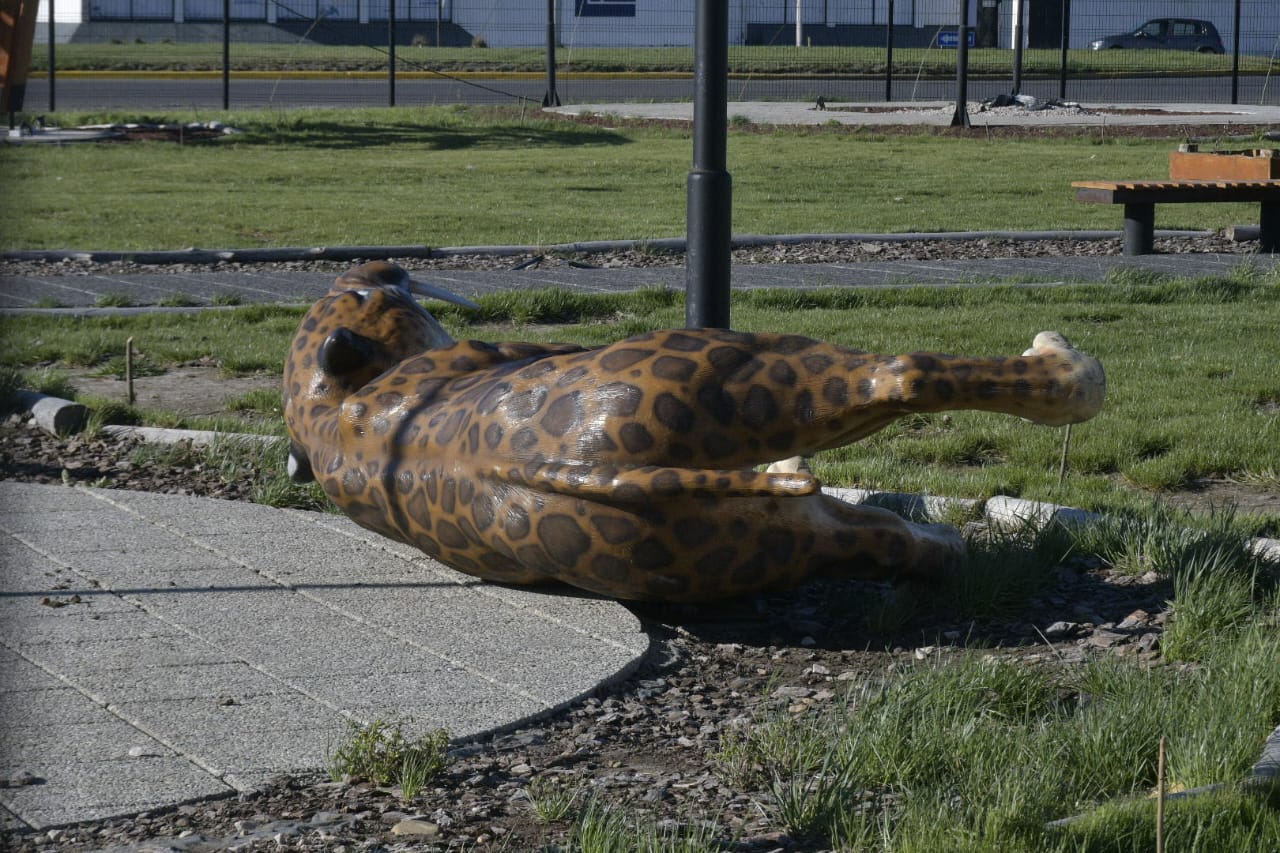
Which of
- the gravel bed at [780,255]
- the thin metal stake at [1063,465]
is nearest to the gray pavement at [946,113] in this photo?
the gravel bed at [780,255]

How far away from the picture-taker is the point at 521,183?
19.3m

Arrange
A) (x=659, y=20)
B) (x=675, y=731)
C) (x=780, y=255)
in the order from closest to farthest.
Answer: (x=675, y=731)
(x=780, y=255)
(x=659, y=20)

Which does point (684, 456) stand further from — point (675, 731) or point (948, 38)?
point (948, 38)

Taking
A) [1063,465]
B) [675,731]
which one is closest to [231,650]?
[675,731]

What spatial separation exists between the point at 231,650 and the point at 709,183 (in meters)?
2.55

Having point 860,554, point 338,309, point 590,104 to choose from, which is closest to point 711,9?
point 338,309

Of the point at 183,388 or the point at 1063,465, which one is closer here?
the point at 1063,465

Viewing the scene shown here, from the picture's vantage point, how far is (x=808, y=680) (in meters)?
4.54

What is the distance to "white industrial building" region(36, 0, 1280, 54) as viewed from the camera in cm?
4797

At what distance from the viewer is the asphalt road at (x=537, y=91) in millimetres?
33519

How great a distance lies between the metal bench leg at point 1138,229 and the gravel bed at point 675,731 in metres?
8.74

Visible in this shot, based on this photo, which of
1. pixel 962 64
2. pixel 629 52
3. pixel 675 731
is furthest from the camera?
pixel 629 52

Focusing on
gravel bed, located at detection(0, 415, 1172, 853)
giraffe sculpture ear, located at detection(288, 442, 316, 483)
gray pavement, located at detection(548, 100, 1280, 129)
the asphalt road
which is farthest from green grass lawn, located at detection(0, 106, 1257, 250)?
gravel bed, located at detection(0, 415, 1172, 853)

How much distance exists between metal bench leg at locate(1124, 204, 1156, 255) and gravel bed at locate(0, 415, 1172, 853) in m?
8.74
